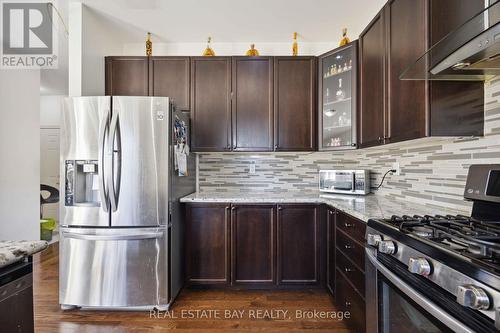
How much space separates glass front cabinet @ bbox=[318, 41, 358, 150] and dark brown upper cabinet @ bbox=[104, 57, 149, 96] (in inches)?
73.1

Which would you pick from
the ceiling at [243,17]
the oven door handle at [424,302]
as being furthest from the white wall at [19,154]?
the oven door handle at [424,302]

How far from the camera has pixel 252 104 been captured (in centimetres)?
278

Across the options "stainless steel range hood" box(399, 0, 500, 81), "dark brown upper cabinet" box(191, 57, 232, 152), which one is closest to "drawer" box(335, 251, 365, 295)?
"stainless steel range hood" box(399, 0, 500, 81)

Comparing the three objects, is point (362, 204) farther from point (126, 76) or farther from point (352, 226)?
point (126, 76)

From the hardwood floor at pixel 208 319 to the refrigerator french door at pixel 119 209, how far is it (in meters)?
0.11

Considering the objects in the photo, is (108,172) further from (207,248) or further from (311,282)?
(311,282)

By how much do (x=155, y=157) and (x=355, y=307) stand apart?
179cm

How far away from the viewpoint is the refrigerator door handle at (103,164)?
2.06m

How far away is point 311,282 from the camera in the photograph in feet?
A: 8.06

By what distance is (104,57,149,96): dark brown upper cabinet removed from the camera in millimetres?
2789

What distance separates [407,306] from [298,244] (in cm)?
153

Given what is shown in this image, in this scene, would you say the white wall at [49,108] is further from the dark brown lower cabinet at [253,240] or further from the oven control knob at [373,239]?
the oven control knob at [373,239]

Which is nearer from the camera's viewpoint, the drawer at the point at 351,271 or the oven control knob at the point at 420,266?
the oven control knob at the point at 420,266

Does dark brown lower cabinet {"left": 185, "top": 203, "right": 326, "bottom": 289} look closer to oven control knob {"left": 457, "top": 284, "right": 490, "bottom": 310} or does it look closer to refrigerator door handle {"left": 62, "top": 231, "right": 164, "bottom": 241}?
Answer: refrigerator door handle {"left": 62, "top": 231, "right": 164, "bottom": 241}
